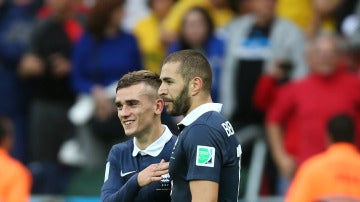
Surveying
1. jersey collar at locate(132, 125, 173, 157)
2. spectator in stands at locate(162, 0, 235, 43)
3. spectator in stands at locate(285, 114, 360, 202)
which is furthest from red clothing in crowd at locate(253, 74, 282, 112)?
jersey collar at locate(132, 125, 173, 157)

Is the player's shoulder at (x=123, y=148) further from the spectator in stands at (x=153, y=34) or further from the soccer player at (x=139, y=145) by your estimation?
the spectator in stands at (x=153, y=34)

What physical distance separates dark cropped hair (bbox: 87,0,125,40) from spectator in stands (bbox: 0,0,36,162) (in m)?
1.11

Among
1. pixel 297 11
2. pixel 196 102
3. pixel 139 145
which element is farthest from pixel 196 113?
pixel 297 11

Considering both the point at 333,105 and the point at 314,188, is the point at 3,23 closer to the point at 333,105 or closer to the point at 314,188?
the point at 333,105

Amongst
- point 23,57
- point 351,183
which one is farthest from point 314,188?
point 23,57

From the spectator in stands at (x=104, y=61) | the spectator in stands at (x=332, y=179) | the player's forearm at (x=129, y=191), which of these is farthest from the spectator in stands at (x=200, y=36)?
the player's forearm at (x=129, y=191)

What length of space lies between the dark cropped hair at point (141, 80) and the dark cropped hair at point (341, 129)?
2717 mm

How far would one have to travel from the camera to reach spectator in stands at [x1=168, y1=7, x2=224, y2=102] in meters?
11.4

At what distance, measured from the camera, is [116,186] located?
718cm

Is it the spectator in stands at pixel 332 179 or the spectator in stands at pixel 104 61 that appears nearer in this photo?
the spectator in stands at pixel 332 179

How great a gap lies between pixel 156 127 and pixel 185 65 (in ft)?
1.91

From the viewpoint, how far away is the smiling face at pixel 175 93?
6.65 m

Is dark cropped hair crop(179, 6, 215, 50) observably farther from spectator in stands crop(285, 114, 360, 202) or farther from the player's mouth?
the player's mouth

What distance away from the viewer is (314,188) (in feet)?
30.2
